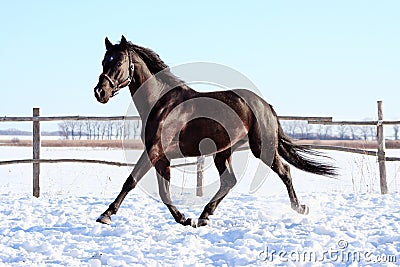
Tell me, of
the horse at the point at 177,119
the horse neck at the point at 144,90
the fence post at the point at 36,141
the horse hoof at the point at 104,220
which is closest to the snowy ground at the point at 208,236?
the horse hoof at the point at 104,220

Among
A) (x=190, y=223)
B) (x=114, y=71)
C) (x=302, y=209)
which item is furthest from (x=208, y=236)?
(x=114, y=71)

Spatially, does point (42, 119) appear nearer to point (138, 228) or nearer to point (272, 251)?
point (138, 228)

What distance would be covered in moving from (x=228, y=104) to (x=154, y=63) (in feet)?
2.88

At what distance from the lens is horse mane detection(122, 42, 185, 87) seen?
4660 mm

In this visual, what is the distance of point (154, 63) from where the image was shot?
470 centimetres

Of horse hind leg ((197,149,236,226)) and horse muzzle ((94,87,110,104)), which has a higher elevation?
horse muzzle ((94,87,110,104))

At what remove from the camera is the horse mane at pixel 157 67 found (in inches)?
183

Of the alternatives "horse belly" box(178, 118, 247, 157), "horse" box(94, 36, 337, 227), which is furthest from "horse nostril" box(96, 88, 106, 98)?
"horse belly" box(178, 118, 247, 157)

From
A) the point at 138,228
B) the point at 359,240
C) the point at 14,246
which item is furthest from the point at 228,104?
the point at 14,246

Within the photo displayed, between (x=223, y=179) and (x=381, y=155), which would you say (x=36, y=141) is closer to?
(x=223, y=179)

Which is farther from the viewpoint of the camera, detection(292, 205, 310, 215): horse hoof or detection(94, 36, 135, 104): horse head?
detection(292, 205, 310, 215): horse hoof

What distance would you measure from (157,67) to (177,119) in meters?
0.60

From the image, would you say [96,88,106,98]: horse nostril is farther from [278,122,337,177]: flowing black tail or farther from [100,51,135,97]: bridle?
[278,122,337,177]: flowing black tail

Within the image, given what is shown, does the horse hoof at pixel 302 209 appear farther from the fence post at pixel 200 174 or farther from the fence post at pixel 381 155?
the fence post at pixel 381 155
